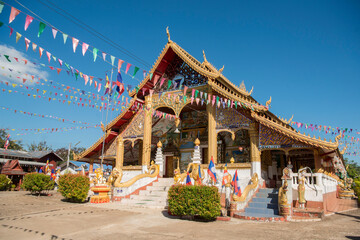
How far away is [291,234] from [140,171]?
1111cm

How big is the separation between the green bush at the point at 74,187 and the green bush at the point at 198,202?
20.4 feet

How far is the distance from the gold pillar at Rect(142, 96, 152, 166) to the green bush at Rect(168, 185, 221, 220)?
777 centimetres

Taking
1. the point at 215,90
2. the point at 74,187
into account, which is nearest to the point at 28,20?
the point at 74,187

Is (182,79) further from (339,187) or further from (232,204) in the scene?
(339,187)

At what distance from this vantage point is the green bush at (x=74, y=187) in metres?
12.5

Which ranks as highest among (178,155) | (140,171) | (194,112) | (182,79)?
(182,79)

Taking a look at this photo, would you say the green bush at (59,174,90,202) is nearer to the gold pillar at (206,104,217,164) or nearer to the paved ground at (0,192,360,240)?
the paved ground at (0,192,360,240)

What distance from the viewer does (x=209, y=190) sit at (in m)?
7.94

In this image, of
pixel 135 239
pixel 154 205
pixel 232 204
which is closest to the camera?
pixel 135 239

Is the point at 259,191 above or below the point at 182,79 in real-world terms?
below

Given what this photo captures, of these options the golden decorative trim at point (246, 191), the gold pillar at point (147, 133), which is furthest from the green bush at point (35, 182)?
the golden decorative trim at point (246, 191)

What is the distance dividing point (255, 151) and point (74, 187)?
895 centimetres

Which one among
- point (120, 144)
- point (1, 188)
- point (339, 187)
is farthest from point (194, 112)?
point (1, 188)

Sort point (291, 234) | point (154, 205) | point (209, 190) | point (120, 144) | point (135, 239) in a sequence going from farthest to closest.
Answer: point (120, 144)
point (154, 205)
point (209, 190)
point (291, 234)
point (135, 239)
